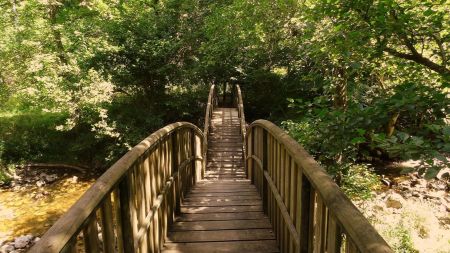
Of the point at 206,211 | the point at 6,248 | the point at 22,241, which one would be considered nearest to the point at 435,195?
the point at 206,211

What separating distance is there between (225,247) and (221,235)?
0.32 meters

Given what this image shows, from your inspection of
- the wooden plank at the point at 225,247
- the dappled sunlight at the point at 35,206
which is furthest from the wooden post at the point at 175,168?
the dappled sunlight at the point at 35,206

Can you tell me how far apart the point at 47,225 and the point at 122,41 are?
8742mm

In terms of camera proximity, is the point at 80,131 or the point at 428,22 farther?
the point at 80,131

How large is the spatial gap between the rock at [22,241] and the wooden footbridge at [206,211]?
6347 millimetres

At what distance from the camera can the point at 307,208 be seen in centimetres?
253

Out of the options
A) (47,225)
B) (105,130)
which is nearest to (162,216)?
(47,225)

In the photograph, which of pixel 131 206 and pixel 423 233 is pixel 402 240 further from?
pixel 131 206

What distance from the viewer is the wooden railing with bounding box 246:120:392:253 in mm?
1508

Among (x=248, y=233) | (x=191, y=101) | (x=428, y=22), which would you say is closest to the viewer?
(x=248, y=233)

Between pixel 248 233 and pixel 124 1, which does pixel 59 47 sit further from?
pixel 248 233

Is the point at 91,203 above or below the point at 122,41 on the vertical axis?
below

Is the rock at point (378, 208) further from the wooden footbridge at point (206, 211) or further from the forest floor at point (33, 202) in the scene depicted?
the forest floor at point (33, 202)

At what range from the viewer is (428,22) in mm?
4730
